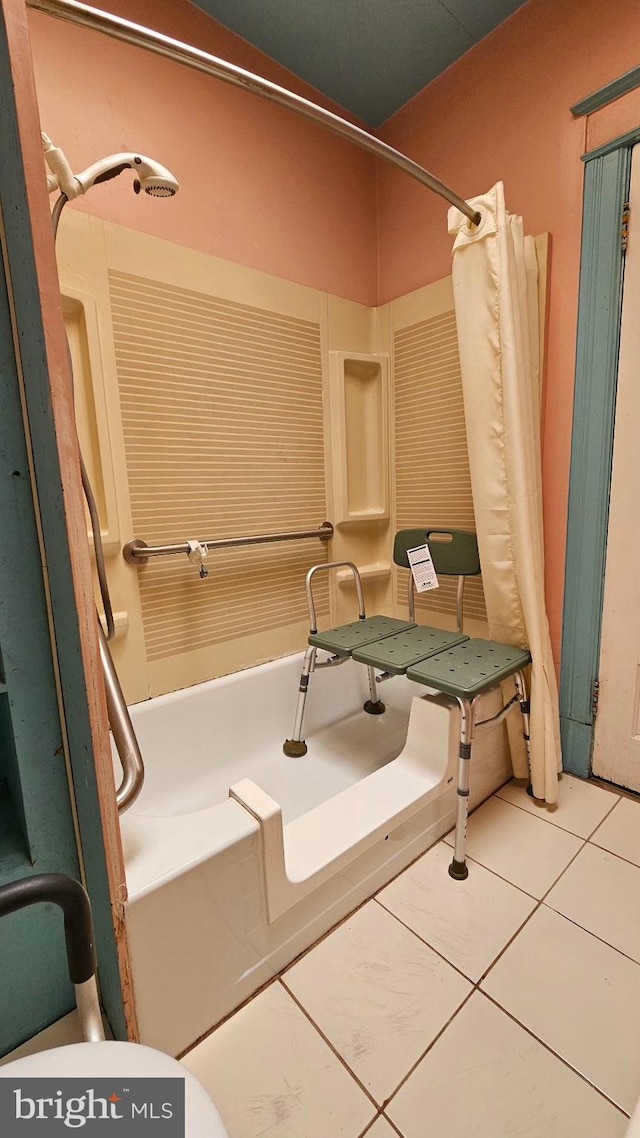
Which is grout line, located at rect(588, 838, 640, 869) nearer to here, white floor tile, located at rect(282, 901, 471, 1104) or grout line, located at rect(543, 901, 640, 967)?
grout line, located at rect(543, 901, 640, 967)

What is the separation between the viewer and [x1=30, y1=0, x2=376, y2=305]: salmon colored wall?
3.99 ft

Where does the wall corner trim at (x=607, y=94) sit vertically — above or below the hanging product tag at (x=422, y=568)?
above

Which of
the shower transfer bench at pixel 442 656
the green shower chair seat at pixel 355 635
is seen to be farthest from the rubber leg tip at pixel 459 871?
the green shower chair seat at pixel 355 635

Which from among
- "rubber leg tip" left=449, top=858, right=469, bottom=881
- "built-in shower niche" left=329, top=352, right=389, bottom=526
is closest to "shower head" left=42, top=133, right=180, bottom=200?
"built-in shower niche" left=329, top=352, right=389, bottom=526

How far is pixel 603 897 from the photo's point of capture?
113 cm

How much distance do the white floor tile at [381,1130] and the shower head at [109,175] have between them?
5.65 feet

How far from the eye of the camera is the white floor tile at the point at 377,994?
833 mm

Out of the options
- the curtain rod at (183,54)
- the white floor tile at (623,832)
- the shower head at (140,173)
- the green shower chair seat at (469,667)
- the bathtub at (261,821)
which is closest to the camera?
the curtain rod at (183,54)

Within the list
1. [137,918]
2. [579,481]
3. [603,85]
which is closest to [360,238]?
[603,85]

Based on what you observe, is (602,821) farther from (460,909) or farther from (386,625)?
(386,625)

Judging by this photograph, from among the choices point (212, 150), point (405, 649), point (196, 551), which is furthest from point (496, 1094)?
point (212, 150)

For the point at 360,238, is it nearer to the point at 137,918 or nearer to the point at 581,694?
the point at 581,694

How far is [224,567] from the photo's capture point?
5.36ft

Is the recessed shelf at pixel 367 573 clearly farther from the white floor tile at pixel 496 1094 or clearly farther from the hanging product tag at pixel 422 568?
the white floor tile at pixel 496 1094
